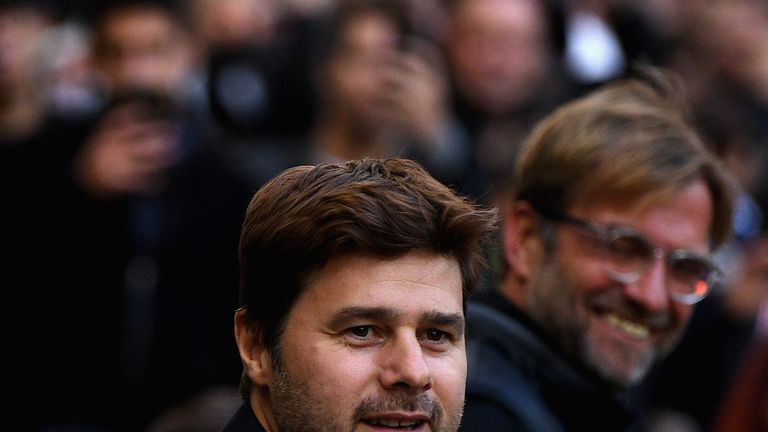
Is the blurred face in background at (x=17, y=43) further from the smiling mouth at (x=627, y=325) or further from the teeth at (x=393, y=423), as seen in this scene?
the teeth at (x=393, y=423)

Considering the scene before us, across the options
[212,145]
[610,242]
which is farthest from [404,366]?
[212,145]

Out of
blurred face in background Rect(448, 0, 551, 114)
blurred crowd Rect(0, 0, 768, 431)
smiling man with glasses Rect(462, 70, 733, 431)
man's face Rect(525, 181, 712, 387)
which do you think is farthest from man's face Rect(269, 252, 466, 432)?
blurred face in background Rect(448, 0, 551, 114)

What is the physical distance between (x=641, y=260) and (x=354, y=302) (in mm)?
1604

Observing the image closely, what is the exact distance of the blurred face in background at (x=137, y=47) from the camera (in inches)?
255

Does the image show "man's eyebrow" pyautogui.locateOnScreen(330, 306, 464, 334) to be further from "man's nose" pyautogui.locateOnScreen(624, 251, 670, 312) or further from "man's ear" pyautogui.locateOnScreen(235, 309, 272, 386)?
"man's nose" pyautogui.locateOnScreen(624, 251, 670, 312)

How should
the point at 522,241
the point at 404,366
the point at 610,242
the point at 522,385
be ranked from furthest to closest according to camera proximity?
the point at 522,241 → the point at 610,242 → the point at 522,385 → the point at 404,366

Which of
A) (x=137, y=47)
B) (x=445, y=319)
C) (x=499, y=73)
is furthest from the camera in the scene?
(x=499, y=73)

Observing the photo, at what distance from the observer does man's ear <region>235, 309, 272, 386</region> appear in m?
3.01

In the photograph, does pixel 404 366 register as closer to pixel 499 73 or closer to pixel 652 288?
pixel 652 288

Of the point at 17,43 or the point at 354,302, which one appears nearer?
the point at 354,302

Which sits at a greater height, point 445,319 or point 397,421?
point 445,319

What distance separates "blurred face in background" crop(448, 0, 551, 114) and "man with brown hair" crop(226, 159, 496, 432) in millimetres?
4957

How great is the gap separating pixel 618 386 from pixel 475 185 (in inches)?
115

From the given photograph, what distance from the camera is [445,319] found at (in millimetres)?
2969
